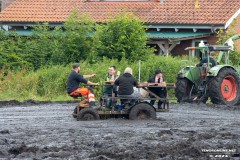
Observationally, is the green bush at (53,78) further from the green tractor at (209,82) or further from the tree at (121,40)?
the green tractor at (209,82)

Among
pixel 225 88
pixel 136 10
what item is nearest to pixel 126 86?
pixel 225 88

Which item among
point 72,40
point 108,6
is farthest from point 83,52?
point 108,6

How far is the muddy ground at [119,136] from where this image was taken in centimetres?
1551


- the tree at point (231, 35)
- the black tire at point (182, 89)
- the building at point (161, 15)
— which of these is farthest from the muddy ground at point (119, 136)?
the building at point (161, 15)

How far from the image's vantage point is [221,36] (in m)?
37.6

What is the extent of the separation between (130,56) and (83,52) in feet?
6.73

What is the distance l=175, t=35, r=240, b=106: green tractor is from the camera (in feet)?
94.1

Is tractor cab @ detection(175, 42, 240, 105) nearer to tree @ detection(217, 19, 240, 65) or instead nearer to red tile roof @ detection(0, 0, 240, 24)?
tree @ detection(217, 19, 240, 65)

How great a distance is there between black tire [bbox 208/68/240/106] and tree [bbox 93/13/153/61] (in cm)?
584

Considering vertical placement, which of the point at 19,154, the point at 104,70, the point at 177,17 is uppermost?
the point at 177,17

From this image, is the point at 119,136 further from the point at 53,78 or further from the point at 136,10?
the point at 136,10

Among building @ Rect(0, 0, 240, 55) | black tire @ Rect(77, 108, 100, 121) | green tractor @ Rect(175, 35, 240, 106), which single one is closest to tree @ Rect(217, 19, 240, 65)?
building @ Rect(0, 0, 240, 55)

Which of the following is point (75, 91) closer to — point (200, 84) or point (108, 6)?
point (200, 84)

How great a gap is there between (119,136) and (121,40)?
15901 millimetres
